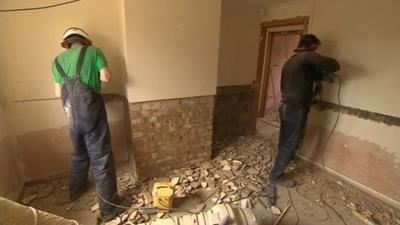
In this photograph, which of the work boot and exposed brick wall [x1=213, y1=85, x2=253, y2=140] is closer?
the work boot

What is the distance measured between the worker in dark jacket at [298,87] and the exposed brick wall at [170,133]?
36.0 inches

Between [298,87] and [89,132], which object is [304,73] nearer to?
[298,87]

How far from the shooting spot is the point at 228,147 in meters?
3.74

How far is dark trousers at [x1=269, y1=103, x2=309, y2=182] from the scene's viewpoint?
2.67 meters

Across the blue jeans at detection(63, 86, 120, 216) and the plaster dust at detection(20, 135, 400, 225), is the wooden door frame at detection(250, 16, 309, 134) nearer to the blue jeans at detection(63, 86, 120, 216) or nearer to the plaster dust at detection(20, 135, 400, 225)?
the plaster dust at detection(20, 135, 400, 225)

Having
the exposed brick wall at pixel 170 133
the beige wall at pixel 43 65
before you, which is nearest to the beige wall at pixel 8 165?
the beige wall at pixel 43 65

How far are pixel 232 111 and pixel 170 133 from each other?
4.80 feet

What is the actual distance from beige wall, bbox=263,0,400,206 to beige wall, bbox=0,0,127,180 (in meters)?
2.42

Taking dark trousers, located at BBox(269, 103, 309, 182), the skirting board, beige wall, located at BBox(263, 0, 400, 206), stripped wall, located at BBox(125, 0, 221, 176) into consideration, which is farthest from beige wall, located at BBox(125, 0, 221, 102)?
the skirting board

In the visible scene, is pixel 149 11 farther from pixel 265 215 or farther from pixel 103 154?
pixel 265 215

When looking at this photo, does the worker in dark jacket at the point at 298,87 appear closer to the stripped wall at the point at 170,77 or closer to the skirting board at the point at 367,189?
the skirting board at the point at 367,189

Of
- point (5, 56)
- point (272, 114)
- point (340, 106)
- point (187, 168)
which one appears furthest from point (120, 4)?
point (272, 114)

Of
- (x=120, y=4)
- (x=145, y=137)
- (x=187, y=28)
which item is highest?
(x=120, y=4)

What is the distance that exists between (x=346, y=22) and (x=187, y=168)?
2539mm
